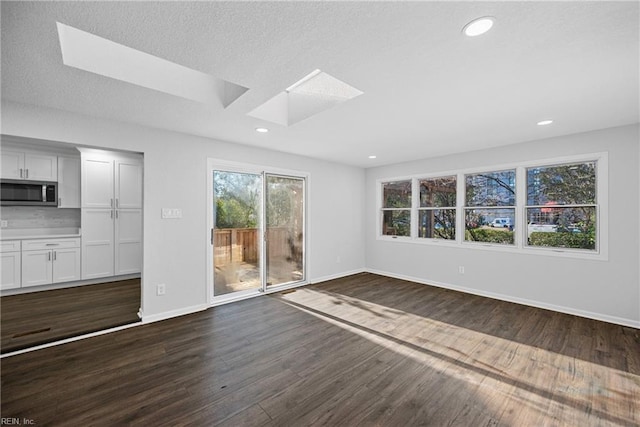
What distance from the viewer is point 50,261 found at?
441cm

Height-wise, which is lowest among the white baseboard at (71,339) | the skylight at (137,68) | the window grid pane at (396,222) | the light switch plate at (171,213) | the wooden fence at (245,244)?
the white baseboard at (71,339)

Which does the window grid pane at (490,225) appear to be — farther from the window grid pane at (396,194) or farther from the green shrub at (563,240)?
the window grid pane at (396,194)

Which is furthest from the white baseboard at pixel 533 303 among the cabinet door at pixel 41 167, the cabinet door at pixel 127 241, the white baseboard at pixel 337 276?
the cabinet door at pixel 41 167

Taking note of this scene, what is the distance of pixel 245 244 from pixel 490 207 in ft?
13.5

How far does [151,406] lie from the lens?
188cm

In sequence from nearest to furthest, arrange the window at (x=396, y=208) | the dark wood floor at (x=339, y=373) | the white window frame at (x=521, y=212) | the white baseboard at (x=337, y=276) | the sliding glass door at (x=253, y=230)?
the dark wood floor at (x=339, y=373) < the white window frame at (x=521, y=212) < the sliding glass door at (x=253, y=230) < the white baseboard at (x=337, y=276) < the window at (x=396, y=208)

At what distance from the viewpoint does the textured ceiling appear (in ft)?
4.69

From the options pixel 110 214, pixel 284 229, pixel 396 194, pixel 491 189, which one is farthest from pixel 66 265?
pixel 491 189

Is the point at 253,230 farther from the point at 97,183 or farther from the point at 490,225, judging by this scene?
the point at 490,225

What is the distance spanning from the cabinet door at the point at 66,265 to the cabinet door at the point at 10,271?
1.35ft

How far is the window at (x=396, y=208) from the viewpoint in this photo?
5.57 m

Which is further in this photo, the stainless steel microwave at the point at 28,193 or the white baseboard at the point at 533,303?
the stainless steel microwave at the point at 28,193

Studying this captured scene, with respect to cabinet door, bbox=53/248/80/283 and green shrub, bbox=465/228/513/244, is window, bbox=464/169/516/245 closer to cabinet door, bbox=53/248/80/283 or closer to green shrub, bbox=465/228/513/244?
green shrub, bbox=465/228/513/244

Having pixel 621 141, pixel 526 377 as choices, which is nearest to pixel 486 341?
pixel 526 377
